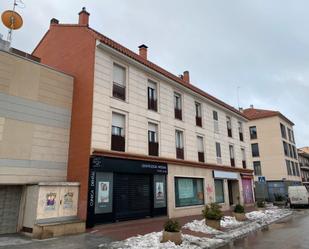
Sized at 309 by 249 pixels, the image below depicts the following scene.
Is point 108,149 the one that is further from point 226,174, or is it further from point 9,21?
point 226,174

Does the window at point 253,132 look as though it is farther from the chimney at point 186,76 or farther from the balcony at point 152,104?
the balcony at point 152,104

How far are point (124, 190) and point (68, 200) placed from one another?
3215 millimetres

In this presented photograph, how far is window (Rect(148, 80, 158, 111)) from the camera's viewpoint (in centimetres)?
1850

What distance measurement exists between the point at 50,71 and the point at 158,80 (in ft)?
24.2

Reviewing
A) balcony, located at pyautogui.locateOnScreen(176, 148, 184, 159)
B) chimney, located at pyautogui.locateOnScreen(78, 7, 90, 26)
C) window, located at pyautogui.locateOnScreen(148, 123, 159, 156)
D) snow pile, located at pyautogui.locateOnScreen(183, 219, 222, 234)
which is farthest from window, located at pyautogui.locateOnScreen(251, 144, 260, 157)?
chimney, located at pyautogui.locateOnScreen(78, 7, 90, 26)

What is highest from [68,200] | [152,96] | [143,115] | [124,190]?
[152,96]

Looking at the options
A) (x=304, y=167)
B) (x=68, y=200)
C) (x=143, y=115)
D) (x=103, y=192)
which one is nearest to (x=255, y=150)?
(x=304, y=167)

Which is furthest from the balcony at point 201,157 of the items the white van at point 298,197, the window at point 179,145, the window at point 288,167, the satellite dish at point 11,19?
the window at point 288,167

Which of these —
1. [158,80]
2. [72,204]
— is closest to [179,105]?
[158,80]

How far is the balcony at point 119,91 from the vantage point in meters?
16.1

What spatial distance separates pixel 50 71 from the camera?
48.9 ft

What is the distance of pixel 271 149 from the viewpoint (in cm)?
4469

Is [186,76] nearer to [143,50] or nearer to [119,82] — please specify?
[143,50]

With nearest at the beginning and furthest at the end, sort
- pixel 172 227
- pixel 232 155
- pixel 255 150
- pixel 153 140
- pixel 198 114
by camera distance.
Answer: pixel 172 227
pixel 153 140
pixel 198 114
pixel 232 155
pixel 255 150
